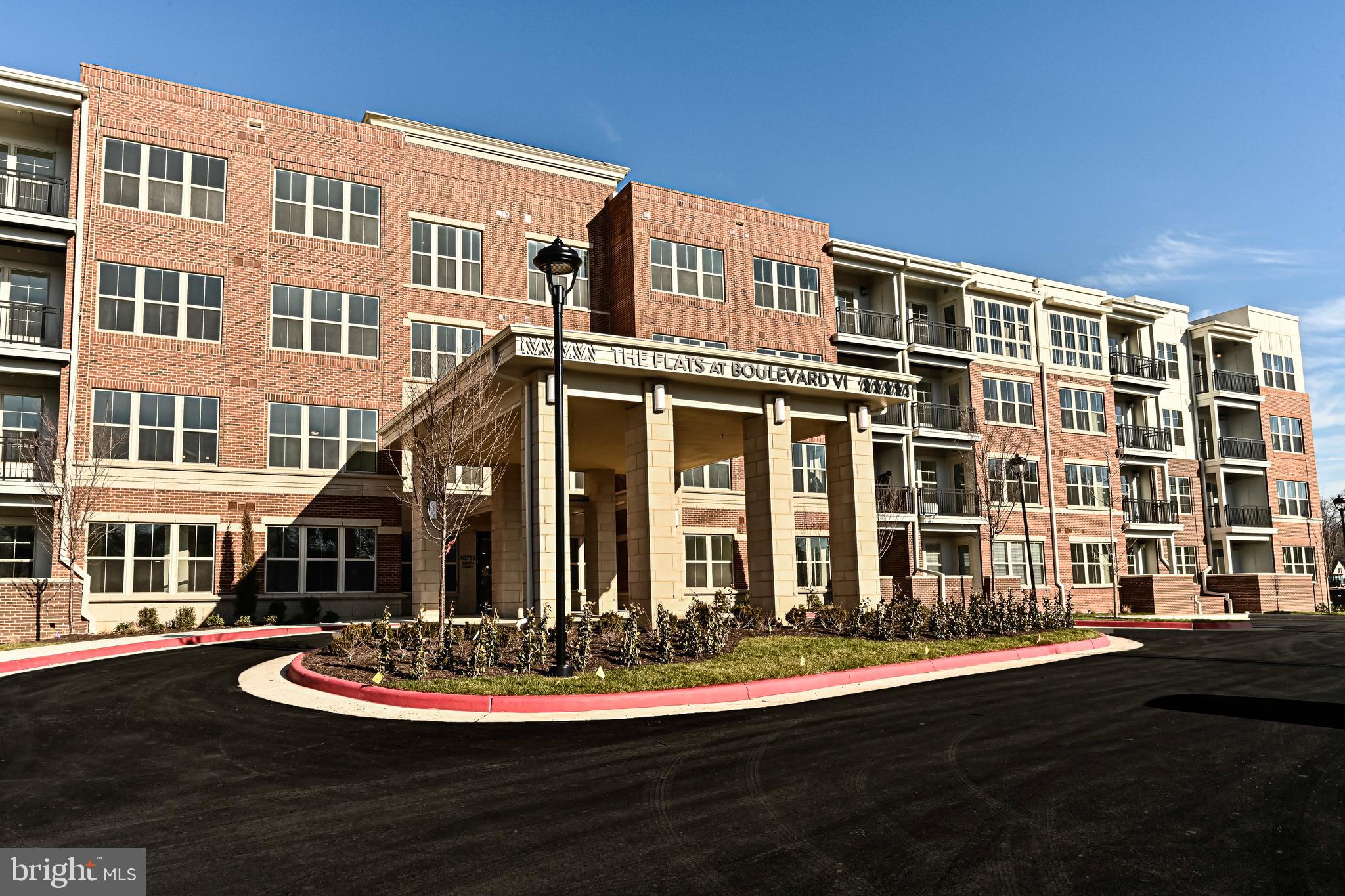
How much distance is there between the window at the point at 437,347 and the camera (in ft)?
104

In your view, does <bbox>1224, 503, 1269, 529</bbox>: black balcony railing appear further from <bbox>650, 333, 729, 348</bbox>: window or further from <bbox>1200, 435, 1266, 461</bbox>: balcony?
<bbox>650, 333, 729, 348</bbox>: window

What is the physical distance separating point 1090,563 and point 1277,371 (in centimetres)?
2095

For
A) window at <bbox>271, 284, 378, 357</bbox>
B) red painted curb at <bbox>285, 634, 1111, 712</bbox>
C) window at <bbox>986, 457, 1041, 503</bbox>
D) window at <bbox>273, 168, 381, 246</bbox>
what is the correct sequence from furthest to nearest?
1. window at <bbox>986, 457, 1041, 503</bbox>
2. window at <bbox>273, 168, 381, 246</bbox>
3. window at <bbox>271, 284, 378, 357</bbox>
4. red painted curb at <bbox>285, 634, 1111, 712</bbox>

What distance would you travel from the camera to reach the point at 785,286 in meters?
37.1

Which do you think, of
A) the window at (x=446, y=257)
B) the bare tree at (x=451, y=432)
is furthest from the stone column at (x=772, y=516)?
the window at (x=446, y=257)

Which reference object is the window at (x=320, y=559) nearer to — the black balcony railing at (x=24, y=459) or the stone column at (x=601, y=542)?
the black balcony railing at (x=24, y=459)

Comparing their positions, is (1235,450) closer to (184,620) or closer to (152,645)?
(184,620)

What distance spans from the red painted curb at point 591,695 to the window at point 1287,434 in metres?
47.0

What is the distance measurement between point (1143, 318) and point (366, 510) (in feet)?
128

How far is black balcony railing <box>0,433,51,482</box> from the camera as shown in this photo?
82.4ft

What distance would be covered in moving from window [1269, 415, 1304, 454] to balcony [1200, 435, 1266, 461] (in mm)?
1482

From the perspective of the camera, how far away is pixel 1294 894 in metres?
5.23

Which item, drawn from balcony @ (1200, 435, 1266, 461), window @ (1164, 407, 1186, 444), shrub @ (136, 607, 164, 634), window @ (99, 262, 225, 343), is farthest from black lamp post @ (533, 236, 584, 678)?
balcony @ (1200, 435, 1266, 461)

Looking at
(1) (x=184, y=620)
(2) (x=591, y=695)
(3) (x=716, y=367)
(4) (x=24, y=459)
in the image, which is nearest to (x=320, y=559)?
(1) (x=184, y=620)
